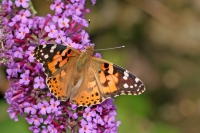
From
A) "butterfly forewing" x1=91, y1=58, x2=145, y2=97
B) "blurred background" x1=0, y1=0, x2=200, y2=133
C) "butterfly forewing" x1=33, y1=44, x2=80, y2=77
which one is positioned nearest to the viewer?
"butterfly forewing" x1=91, y1=58, x2=145, y2=97

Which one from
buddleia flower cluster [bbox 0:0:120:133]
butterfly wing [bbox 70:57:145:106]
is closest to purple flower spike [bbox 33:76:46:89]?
buddleia flower cluster [bbox 0:0:120:133]

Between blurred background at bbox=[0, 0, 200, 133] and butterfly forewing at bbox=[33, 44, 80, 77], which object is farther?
blurred background at bbox=[0, 0, 200, 133]

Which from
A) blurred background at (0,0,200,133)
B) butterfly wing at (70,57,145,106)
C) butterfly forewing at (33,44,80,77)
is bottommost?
butterfly wing at (70,57,145,106)

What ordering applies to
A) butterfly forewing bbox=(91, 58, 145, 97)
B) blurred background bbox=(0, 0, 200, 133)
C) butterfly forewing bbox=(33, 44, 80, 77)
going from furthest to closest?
blurred background bbox=(0, 0, 200, 133) → butterfly forewing bbox=(33, 44, 80, 77) → butterfly forewing bbox=(91, 58, 145, 97)

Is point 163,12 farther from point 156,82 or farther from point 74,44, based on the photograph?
point 74,44

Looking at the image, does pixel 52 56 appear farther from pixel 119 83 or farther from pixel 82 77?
pixel 119 83

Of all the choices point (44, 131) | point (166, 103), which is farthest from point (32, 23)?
point (166, 103)

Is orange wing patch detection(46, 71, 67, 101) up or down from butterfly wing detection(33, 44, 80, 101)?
down

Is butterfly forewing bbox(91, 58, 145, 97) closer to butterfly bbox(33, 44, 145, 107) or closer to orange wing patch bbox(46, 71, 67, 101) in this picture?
butterfly bbox(33, 44, 145, 107)

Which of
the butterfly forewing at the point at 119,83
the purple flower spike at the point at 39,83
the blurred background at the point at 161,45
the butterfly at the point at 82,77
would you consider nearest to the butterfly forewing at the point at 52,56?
the butterfly at the point at 82,77
